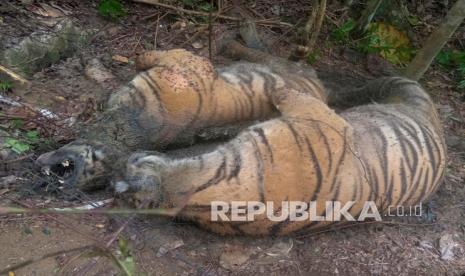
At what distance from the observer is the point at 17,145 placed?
345 centimetres

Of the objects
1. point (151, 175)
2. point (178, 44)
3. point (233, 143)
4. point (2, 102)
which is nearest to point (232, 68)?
point (178, 44)

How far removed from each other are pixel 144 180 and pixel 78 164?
57cm

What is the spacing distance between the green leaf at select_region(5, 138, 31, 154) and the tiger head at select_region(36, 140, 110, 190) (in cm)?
22

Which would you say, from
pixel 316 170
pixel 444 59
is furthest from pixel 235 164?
pixel 444 59

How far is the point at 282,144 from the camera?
3.24 m

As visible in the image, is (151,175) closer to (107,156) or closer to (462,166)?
(107,156)

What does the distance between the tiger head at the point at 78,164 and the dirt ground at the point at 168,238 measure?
0.11 m

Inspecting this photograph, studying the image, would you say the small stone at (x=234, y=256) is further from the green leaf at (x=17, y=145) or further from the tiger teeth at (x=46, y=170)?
the green leaf at (x=17, y=145)

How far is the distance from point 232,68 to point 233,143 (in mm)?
1189

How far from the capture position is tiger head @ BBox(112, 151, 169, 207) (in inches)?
118

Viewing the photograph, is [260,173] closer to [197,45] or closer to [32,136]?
[32,136]

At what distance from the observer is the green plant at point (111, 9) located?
15.9 feet

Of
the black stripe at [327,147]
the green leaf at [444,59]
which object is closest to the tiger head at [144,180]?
the black stripe at [327,147]

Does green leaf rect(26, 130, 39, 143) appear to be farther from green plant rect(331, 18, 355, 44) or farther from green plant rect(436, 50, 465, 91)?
green plant rect(436, 50, 465, 91)
